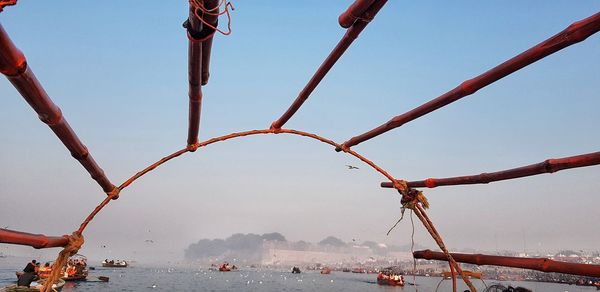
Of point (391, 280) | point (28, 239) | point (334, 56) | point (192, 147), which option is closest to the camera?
point (28, 239)

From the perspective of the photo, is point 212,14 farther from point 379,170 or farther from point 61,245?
point 379,170

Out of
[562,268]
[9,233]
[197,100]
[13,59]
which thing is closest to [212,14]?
[13,59]

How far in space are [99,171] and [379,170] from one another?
3.75 metres

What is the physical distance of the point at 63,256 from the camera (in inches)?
135

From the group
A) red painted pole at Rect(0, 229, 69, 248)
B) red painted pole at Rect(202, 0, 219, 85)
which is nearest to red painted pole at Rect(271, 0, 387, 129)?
red painted pole at Rect(202, 0, 219, 85)

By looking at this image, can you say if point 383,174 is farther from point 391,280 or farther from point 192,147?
point 391,280

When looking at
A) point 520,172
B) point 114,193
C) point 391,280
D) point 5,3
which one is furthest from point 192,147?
point 391,280

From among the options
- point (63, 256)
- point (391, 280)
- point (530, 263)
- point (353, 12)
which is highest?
point (353, 12)

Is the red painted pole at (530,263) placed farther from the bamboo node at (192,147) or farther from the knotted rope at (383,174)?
the bamboo node at (192,147)

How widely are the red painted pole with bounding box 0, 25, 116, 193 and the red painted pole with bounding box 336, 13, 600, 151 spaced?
3.39 meters

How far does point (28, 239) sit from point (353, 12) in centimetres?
318

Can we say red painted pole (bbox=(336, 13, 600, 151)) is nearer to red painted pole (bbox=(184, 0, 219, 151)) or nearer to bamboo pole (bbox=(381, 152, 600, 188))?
bamboo pole (bbox=(381, 152, 600, 188))

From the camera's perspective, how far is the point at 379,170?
201 inches

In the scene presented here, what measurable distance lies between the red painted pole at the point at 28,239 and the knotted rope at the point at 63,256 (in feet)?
0.48
